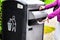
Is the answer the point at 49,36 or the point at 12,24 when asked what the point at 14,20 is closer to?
the point at 12,24

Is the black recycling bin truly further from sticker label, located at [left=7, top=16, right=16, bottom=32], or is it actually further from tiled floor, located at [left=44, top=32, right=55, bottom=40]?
tiled floor, located at [left=44, top=32, right=55, bottom=40]

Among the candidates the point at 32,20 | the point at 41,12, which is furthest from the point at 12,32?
the point at 41,12

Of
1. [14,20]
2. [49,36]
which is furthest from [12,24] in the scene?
[49,36]

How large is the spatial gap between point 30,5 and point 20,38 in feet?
2.22

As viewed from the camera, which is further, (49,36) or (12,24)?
(49,36)

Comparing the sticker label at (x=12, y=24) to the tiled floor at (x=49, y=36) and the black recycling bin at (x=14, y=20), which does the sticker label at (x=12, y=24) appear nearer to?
the black recycling bin at (x=14, y=20)

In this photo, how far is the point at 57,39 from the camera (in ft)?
11.0

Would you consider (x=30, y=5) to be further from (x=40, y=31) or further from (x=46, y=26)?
(x=46, y=26)

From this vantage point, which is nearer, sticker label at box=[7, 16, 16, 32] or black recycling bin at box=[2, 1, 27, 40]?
black recycling bin at box=[2, 1, 27, 40]

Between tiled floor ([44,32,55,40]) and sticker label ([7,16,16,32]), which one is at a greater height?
sticker label ([7,16,16,32])

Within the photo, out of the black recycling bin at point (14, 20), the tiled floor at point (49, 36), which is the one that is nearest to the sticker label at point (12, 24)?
the black recycling bin at point (14, 20)

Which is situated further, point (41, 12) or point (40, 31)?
point (40, 31)

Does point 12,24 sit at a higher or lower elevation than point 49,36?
higher

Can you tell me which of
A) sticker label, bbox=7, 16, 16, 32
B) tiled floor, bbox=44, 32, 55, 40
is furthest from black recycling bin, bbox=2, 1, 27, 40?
tiled floor, bbox=44, 32, 55, 40
